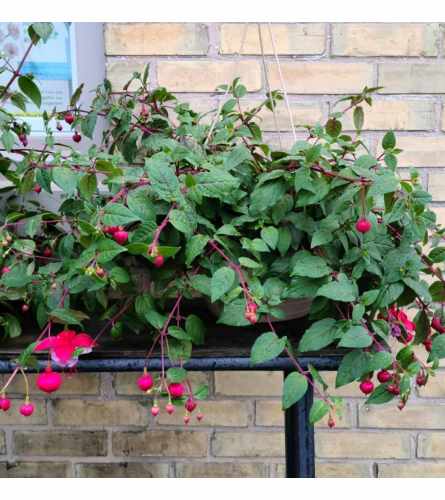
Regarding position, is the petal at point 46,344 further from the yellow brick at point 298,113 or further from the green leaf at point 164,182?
the yellow brick at point 298,113

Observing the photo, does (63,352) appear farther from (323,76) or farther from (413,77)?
(413,77)

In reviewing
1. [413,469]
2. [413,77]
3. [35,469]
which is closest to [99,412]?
[35,469]

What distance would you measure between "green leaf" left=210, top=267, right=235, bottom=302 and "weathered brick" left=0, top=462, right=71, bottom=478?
888 mm

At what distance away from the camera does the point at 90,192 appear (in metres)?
0.74

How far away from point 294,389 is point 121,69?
818 mm

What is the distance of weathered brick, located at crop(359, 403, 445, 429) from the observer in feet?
4.16

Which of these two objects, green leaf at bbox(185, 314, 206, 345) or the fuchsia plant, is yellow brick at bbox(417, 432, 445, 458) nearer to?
the fuchsia plant

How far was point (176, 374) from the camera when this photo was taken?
70 cm

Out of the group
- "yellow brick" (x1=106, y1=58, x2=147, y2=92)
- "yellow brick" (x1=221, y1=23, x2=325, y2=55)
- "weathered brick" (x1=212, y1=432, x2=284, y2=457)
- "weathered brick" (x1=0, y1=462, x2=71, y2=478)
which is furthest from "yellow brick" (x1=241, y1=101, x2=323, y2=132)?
"weathered brick" (x1=0, y1=462, x2=71, y2=478)

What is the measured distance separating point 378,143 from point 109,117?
0.58 metres

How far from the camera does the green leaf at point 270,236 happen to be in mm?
727

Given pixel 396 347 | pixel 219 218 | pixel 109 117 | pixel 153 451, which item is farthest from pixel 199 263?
pixel 153 451

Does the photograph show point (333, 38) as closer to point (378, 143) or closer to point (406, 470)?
point (378, 143)

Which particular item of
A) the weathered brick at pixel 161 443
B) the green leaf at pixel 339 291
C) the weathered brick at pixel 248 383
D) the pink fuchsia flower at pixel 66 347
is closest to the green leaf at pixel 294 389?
the green leaf at pixel 339 291
